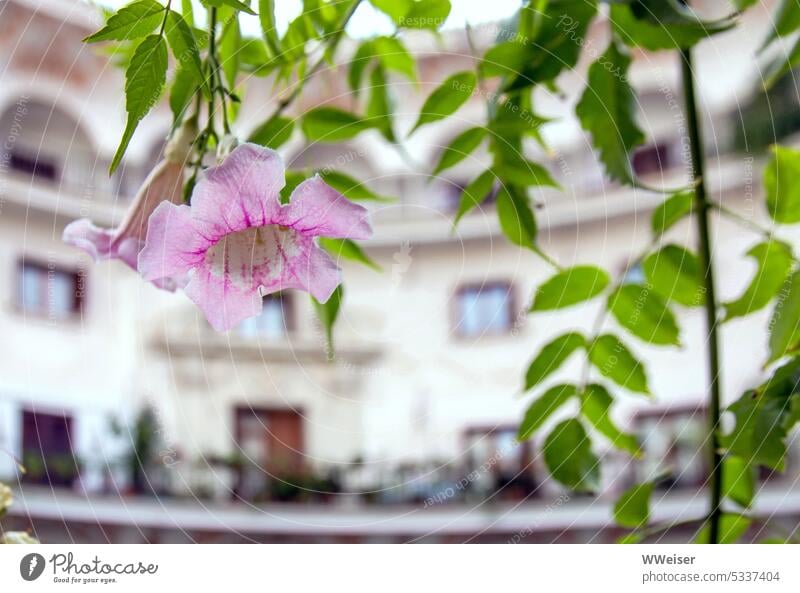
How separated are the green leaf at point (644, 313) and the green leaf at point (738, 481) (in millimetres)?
31

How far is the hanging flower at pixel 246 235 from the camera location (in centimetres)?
13

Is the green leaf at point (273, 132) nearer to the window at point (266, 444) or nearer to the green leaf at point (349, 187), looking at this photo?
the green leaf at point (349, 187)

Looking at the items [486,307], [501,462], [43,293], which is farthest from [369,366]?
[43,293]

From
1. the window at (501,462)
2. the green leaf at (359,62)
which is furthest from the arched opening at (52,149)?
the green leaf at (359,62)

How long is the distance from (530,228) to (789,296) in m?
0.06

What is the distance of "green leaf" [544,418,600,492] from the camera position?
21 centimetres

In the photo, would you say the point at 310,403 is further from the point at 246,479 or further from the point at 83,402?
the point at 83,402

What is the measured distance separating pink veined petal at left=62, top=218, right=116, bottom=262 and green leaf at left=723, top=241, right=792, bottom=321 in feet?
0.44

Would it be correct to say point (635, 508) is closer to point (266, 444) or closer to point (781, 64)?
point (781, 64)

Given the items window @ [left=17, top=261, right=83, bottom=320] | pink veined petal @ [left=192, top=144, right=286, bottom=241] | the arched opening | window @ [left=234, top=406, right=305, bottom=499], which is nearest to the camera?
pink veined petal @ [left=192, top=144, right=286, bottom=241]

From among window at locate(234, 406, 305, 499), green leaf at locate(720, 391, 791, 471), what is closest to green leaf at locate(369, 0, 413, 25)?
green leaf at locate(720, 391, 791, 471)

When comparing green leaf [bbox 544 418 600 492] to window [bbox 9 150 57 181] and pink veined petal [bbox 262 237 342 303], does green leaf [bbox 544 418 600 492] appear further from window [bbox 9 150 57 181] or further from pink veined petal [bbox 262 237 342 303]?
window [bbox 9 150 57 181]

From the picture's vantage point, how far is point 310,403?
11.3ft

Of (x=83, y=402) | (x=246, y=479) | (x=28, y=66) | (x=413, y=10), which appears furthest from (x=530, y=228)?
(x=246, y=479)
